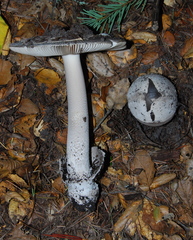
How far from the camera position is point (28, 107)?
342 centimetres

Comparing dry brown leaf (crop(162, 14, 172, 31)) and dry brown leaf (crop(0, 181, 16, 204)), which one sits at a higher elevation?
dry brown leaf (crop(162, 14, 172, 31))

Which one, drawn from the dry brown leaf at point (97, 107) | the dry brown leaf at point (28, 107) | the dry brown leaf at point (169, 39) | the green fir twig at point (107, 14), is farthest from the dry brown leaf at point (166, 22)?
the dry brown leaf at point (28, 107)

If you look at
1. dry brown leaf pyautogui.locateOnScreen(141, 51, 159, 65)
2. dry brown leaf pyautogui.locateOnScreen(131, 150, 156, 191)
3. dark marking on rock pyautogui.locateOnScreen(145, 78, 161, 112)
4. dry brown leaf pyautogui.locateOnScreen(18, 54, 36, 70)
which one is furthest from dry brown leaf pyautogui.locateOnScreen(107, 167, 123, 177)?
dry brown leaf pyautogui.locateOnScreen(18, 54, 36, 70)

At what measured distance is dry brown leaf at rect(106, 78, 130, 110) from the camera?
3445mm

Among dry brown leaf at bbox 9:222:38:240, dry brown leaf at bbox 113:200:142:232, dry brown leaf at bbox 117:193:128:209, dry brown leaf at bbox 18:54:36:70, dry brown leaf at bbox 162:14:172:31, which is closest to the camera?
dry brown leaf at bbox 9:222:38:240

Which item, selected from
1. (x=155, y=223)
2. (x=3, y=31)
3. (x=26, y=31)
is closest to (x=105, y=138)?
(x=155, y=223)

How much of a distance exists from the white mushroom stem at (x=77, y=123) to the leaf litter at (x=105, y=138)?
0.47 m

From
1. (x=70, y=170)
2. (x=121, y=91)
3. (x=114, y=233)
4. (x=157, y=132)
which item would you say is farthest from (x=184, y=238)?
(x=121, y=91)

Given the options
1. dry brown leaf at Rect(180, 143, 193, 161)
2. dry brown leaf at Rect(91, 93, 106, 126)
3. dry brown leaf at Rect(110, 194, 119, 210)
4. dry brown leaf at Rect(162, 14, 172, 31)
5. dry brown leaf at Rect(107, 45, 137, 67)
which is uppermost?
dry brown leaf at Rect(162, 14, 172, 31)

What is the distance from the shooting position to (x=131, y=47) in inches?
139

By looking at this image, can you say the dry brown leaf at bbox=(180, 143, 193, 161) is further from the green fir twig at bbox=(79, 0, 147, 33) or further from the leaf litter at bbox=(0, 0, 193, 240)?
the green fir twig at bbox=(79, 0, 147, 33)

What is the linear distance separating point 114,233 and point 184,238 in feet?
2.88

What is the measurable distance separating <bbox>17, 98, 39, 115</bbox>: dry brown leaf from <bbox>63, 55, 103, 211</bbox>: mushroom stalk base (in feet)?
2.25

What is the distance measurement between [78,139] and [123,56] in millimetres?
1432
